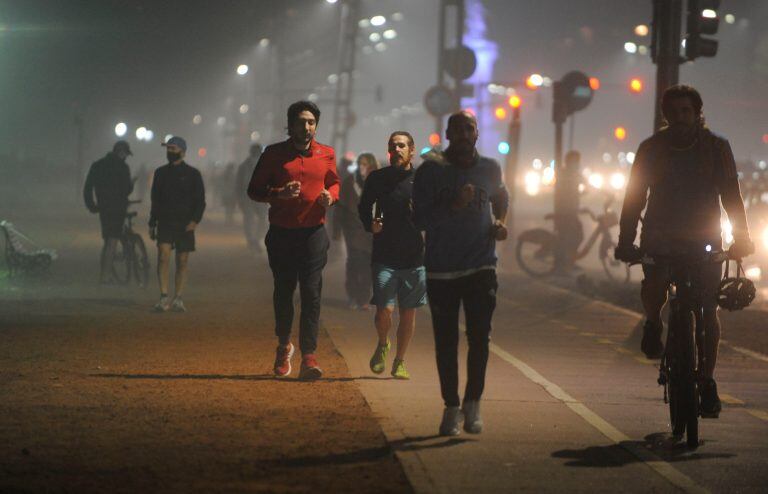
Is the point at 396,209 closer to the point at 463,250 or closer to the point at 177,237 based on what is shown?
the point at 463,250

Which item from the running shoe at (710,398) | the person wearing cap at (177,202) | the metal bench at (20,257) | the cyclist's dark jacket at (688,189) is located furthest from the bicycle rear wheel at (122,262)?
the running shoe at (710,398)

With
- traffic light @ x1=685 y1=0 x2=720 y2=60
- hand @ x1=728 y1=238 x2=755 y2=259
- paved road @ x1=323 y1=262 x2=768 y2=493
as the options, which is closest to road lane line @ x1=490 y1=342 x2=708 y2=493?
paved road @ x1=323 y1=262 x2=768 y2=493

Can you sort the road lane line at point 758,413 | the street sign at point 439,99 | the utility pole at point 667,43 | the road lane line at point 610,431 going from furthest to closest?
the street sign at point 439,99
the utility pole at point 667,43
the road lane line at point 758,413
the road lane line at point 610,431

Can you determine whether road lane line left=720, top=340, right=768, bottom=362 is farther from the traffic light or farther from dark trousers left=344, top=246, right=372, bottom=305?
dark trousers left=344, top=246, right=372, bottom=305

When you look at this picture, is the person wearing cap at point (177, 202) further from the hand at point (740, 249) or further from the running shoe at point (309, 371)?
the hand at point (740, 249)

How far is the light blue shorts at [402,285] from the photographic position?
34.4ft

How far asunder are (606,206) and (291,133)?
1463 centimetres

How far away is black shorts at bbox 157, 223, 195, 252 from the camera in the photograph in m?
15.4

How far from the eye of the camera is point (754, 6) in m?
107

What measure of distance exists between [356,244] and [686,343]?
8.92 m

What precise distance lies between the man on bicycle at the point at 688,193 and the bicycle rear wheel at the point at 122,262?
1250cm

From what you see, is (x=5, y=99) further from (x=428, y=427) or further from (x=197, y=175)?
(x=428, y=427)

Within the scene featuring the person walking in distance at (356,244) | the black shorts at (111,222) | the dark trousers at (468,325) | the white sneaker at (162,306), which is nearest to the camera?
the dark trousers at (468,325)

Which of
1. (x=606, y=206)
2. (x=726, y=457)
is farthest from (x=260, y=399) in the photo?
(x=606, y=206)
